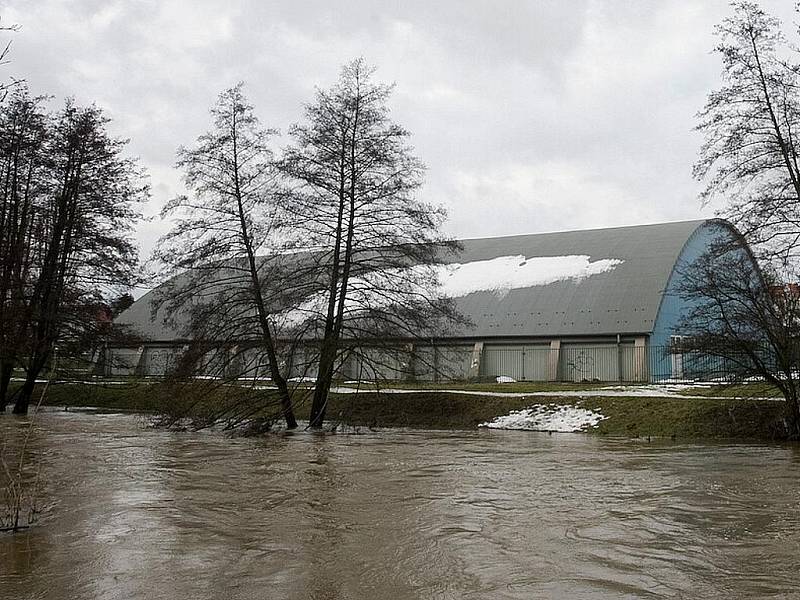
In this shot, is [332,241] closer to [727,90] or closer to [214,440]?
[214,440]

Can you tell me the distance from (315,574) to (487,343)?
121ft

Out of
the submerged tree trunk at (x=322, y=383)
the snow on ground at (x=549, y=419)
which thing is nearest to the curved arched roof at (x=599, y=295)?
the snow on ground at (x=549, y=419)

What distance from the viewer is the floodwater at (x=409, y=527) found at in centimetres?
730

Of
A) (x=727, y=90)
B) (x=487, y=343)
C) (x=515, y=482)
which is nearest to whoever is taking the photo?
(x=515, y=482)

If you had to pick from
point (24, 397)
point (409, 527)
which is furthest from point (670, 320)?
point (409, 527)

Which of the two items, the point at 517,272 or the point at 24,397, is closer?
the point at 24,397

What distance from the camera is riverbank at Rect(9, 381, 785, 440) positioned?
23703 mm

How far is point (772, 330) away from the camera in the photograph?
2284 centimetres

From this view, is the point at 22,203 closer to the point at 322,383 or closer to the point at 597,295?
the point at 322,383

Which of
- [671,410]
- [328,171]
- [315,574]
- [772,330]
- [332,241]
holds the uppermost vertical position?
[328,171]

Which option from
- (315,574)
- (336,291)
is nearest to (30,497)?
(315,574)

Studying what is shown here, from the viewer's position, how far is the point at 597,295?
1684 inches

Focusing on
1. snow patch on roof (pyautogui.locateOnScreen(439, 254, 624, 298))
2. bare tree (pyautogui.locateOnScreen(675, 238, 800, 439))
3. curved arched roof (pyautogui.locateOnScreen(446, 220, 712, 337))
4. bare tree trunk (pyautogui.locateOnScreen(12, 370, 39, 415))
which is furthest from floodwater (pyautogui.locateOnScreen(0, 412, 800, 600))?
snow patch on roof (pyautogui.locateOnScreen(439, 254, 624, 298))

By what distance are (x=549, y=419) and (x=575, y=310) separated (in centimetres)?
1697
